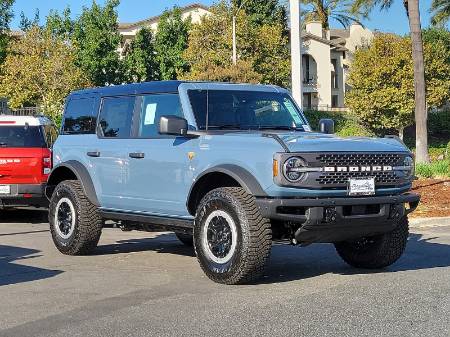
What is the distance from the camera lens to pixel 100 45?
50.9 metres

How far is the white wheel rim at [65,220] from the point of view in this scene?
940cm

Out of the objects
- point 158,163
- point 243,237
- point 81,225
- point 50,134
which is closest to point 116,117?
point 158,163

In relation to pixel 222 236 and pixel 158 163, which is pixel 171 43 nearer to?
pixel 158 163

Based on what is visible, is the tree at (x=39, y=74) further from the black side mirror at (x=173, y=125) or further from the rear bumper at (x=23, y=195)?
the black side mirror at (x=173, y=125)

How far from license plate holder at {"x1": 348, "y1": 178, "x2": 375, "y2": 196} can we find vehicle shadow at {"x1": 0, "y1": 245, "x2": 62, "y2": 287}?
11.3 ft

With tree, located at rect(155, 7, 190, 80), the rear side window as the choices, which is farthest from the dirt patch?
tree, located at rect(155, 7, 190, 80)

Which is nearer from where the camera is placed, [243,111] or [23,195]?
[243,111]

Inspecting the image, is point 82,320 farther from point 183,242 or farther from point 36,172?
point 36,172

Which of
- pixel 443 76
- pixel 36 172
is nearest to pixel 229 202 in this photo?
pixel 36 172

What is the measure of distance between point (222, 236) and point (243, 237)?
1.36 feet

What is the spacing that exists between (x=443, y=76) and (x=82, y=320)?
46397mm

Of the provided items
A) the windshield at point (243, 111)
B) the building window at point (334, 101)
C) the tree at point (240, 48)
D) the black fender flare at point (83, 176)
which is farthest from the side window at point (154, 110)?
the building window at point (334, 101)

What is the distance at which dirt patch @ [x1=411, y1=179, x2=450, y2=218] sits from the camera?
13883 mm

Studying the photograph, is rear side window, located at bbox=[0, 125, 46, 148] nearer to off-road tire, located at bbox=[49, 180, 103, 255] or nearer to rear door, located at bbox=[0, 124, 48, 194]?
rear door, located at bbox=[0, 124, 48, 194]
